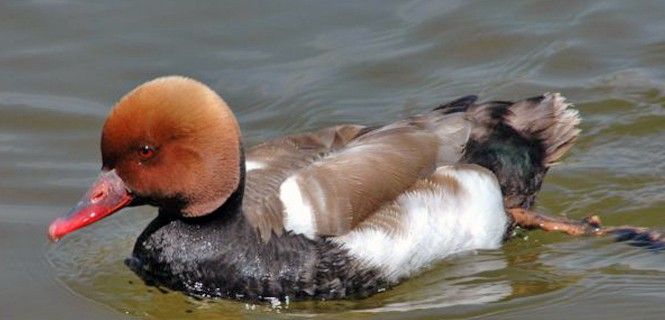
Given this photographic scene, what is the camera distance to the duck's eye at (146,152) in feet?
23.0

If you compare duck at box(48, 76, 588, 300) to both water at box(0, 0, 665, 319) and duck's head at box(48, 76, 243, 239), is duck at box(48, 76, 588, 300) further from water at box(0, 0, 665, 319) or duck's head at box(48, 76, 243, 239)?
water at box(0, 0, 665, 319)

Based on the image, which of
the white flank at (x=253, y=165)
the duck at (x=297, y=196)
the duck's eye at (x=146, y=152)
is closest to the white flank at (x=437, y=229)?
the duck at (x=297, y=196)

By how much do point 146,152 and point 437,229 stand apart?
5.93ft

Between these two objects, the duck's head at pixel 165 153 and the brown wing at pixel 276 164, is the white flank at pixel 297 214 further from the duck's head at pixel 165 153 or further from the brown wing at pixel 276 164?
the duck's head at pixel 165 153

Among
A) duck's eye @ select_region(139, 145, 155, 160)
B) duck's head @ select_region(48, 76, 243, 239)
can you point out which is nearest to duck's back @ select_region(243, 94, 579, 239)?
duck's head @ select_region(48, 76, 243, 239)

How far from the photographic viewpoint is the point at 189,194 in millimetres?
7188

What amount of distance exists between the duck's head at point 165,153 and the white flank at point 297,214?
335mm

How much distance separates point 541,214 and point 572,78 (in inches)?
87.0

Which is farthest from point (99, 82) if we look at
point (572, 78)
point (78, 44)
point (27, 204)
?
point (572, 78)

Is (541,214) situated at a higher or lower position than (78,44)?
lower

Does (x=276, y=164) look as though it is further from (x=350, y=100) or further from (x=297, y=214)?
(x=350, y=100)

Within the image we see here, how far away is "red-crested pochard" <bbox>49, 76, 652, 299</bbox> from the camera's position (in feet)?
23.1

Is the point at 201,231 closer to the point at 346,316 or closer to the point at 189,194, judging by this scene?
the point at 189,194

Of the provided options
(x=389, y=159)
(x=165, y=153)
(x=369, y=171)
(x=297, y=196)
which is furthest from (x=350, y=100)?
(x=165, y=153)
